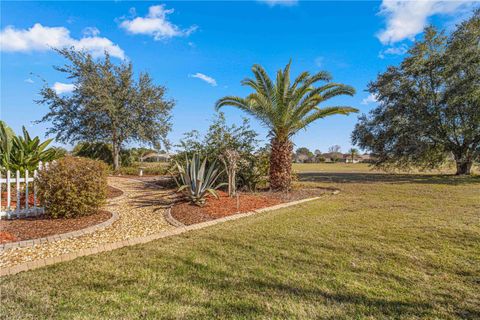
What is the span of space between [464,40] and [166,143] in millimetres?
21263

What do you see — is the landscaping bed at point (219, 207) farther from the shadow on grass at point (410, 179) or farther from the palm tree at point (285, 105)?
the shadow on grass at point (410, 179)

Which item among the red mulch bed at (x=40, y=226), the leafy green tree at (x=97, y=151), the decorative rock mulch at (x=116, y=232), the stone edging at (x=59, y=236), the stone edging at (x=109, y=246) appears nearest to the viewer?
the stone edging at (x=109, y=246)

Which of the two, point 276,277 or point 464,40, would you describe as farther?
point 464,40

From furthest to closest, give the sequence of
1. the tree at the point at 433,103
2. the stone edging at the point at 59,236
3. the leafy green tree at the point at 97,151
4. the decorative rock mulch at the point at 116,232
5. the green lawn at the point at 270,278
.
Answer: the leafy green tree at the point at 97,151 < the tree at the point at 433,103 < the stone edging at the point at 59,236 < the decorative rock mulch at the point at 116,232 < the green lawn at the point at 270,278

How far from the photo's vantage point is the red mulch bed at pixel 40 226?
4.43 metres

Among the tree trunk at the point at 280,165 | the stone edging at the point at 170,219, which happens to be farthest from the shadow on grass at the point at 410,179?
the stone edging at the point at 170,219

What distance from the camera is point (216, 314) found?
92.7 inches

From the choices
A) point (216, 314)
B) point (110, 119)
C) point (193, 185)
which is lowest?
point (216, 314)

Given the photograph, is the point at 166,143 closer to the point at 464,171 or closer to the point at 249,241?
the point at 249,241

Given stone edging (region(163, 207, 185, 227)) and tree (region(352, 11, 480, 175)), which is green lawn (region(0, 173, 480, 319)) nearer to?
stone edging (region(163, 207, 185, 227))

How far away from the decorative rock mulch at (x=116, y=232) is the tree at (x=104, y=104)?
1152cm

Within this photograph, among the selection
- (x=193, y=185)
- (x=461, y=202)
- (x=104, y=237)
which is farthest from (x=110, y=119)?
(x=461, y=202)

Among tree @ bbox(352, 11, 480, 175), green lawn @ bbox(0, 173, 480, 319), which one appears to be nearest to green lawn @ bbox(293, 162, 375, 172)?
tree @ bbox(352, 11, 480, 175)

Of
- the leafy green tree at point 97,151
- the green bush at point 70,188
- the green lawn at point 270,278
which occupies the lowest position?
the green lawn at point 270,278
